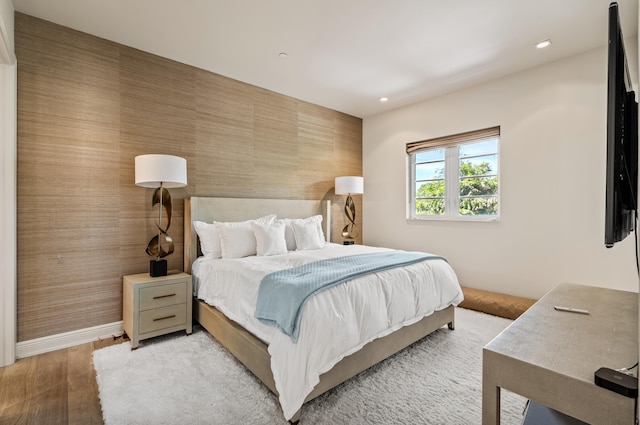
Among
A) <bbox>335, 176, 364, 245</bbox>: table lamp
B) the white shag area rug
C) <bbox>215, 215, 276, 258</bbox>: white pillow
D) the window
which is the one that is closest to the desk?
the white shag area rug

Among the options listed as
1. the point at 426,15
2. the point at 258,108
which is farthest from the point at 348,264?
the point at 258,108

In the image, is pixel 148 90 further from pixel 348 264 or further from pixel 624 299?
pixel 624 299

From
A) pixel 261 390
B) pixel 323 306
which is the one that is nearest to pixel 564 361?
pixel 323 306

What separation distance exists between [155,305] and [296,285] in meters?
1.55

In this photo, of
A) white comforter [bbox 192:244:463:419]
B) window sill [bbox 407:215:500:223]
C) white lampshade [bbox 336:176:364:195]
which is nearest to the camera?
white comforter [bbox 192:244:463:419]

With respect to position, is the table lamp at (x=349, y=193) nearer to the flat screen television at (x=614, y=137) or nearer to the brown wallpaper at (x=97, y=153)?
the brown wallpaper at (x=97, y=153)

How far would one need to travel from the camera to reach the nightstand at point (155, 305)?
2.56 m

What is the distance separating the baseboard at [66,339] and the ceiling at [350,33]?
2687 millimetres

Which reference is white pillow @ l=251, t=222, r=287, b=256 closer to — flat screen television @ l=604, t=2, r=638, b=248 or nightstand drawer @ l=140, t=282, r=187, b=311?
nightstand drawer @ l=140, t=282, r=187, b=311

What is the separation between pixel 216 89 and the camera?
140 inches

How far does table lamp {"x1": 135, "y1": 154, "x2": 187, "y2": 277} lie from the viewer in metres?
2.67

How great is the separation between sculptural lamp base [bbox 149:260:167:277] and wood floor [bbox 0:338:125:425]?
78 centimetres

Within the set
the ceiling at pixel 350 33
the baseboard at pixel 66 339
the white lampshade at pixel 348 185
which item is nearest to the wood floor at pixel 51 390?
the baseboard at pixel 66 339

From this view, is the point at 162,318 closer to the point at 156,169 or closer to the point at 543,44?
the point at 156,169
